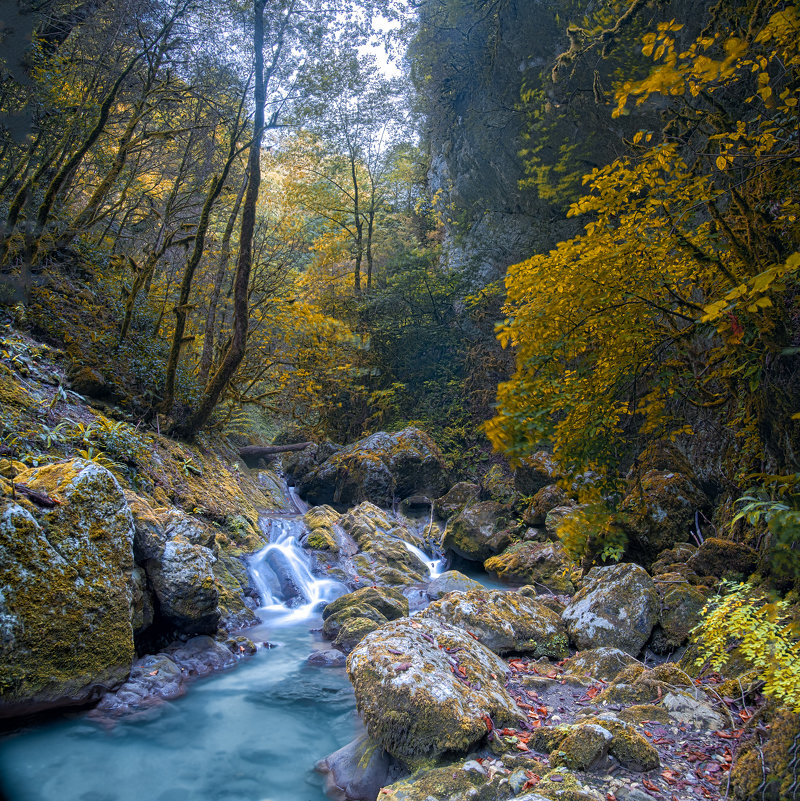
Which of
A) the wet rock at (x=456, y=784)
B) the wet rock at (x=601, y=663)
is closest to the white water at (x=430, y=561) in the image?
the wet rock at (x=601, y=663)

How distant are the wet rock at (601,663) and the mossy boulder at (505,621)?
0.47 m

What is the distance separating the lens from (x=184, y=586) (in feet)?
17.5

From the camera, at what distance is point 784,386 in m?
4.37

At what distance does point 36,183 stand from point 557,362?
898cm

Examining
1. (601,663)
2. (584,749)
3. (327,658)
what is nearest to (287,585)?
(327,658)

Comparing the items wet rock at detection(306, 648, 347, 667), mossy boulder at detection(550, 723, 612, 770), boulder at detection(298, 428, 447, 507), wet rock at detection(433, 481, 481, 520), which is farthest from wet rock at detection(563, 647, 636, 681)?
boulder at detection(298, 428, 447, 507)

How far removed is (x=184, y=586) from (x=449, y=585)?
4.60 meters

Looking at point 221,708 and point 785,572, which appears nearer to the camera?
point 785,572

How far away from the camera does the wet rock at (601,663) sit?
4828 millimetres

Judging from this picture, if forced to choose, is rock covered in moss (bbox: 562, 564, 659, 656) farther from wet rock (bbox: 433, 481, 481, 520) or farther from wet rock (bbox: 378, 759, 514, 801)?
wet rock (bbox: 433, 481, 481, 520)

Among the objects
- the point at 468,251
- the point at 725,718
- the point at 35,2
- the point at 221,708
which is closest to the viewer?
the point at 725,718

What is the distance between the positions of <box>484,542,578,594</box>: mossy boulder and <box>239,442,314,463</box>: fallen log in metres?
8.13

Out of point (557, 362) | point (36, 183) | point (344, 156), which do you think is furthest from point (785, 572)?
point (344, 156)

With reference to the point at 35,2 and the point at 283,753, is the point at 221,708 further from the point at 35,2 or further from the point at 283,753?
the point at 35,2
